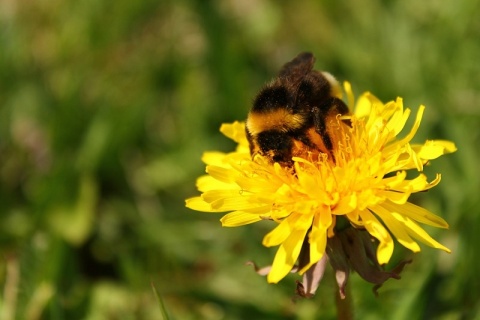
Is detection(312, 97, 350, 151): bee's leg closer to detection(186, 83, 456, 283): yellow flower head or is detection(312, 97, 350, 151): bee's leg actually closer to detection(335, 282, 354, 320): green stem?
detection(186, 83, 456, 283): yellow flower head

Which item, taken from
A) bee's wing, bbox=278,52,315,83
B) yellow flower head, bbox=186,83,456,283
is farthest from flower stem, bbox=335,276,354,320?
bee's wing, bbox=278,52,315,83

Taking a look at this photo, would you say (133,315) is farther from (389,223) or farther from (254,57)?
(254,57)

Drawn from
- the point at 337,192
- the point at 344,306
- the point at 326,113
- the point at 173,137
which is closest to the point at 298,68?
the point at 326,113

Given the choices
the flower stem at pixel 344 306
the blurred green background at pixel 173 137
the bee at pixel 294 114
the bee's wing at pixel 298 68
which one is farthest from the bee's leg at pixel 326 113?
the blurred green background at pixel 173 137

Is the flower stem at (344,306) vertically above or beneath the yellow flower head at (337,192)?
beneath

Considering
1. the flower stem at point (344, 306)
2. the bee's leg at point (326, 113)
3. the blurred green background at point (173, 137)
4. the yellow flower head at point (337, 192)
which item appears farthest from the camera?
the blurred green background at point (173, 137)

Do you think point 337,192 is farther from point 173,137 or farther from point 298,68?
point 173,137

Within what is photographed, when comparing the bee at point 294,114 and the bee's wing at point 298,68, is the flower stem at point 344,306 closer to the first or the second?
the bee at point 294,114

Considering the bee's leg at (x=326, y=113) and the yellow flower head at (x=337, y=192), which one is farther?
the bee's leg at (x=326, y=113)
